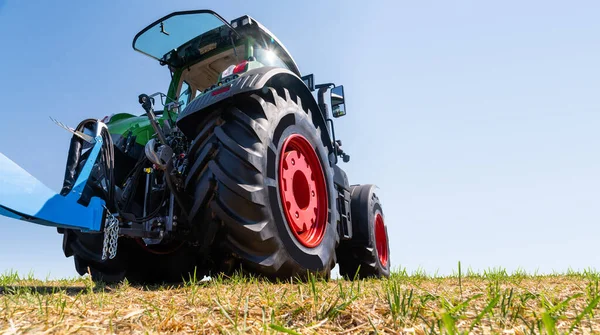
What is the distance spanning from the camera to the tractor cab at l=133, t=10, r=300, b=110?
12.5 feet

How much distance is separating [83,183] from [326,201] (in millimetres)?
1838

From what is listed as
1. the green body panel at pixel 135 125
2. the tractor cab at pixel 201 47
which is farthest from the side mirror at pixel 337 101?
the green body panel at pixel 135 125

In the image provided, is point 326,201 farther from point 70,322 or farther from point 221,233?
point 70,322

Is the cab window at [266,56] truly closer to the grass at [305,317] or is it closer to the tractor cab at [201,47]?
the tractor cab at [201,47]

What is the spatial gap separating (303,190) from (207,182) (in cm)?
96

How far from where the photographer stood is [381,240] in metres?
5.65

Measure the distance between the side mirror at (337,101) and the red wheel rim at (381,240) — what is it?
1.45 m

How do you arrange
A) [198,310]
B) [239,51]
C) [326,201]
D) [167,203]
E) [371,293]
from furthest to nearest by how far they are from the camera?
[239,51], [326,201], [167,203], [371,293], [198,310]

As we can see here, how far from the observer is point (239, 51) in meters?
4.10

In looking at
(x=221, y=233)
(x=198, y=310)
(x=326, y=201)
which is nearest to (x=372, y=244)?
(x=326, y=201)

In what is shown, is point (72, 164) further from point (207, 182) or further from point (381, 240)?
point (381, 240)

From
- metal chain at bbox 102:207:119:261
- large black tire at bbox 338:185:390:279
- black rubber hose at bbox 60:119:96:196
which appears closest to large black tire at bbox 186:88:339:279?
metal chain at bbox 102:207:119:261

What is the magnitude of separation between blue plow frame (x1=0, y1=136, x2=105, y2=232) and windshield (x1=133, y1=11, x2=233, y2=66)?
6.34ft

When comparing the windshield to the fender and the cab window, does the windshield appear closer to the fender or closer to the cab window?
the cab window
